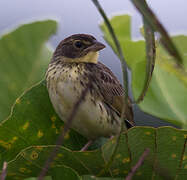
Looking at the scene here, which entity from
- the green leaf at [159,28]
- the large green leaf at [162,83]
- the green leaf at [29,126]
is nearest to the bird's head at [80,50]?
the large green leaf at [162,83]

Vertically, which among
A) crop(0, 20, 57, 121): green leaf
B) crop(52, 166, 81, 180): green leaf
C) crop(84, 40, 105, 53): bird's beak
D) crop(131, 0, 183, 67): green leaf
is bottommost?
crop(84, 40, 105, 53): bird's beak

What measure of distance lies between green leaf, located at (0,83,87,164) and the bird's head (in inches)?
46.9

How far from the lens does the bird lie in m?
2.12

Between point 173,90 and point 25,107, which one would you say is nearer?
point 25,107

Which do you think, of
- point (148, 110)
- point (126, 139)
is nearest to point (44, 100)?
point (148, 110)

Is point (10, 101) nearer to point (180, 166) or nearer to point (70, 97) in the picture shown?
point (180, 166)

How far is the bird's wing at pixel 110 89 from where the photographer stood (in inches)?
87.4

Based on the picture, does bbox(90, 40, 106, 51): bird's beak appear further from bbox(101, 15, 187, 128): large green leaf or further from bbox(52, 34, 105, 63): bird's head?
bbox(101, 15, 187, 128): large green leaf

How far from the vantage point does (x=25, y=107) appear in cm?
109

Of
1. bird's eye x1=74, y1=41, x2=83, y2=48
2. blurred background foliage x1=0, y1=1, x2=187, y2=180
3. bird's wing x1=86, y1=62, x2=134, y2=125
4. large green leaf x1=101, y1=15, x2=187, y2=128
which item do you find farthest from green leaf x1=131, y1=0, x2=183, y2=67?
bird's eye x1=74, y1=41, x2=83, y2=48

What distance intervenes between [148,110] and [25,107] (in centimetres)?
32

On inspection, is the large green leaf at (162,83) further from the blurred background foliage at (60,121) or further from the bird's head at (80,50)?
the bird's head at (80,50)

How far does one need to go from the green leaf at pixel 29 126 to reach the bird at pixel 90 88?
795 mm

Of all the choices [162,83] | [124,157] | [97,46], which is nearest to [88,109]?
[97,46]
